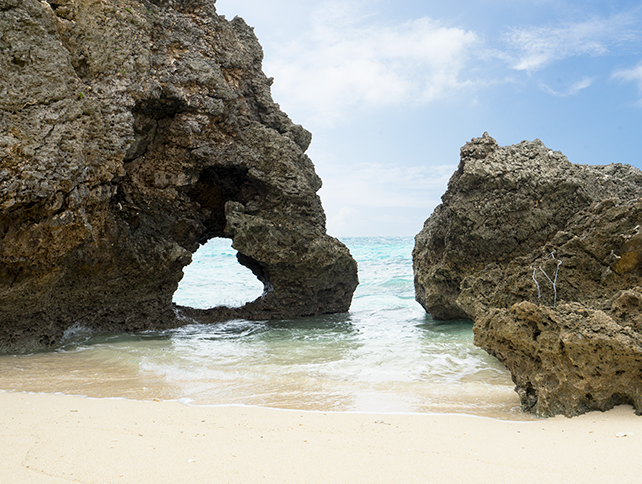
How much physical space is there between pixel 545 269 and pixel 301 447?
3.62m

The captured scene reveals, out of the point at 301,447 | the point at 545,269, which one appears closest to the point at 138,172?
the point at 545,269

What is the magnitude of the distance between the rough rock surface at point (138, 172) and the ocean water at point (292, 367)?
0.75m

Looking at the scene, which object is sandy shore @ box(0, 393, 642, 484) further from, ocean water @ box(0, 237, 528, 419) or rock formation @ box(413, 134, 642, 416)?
ocean water @ box(0, 237, 528, 419)

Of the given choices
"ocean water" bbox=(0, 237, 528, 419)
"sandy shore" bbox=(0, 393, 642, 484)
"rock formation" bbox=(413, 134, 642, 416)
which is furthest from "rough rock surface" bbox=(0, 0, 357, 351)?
"sandy shore" bbox=(0, 393, 642, 484)

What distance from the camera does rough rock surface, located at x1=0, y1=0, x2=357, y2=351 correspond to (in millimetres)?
5391

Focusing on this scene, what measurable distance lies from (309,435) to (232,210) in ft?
20.4

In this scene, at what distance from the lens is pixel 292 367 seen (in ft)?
17.9

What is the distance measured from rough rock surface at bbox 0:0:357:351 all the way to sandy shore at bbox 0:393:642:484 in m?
3.07

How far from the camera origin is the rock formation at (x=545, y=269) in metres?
3.22

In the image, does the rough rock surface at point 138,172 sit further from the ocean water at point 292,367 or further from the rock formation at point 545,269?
the rock formation at point 545,269

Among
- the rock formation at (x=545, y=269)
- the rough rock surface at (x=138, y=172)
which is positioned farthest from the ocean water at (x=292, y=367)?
the rough rock surface at (x=138, y=172)

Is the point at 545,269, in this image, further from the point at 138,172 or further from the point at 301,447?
the point at 138,172

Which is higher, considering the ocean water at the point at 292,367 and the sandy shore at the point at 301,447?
the sandy shore at the point at 301,447

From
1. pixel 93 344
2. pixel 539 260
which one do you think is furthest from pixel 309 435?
pixel 93 344
